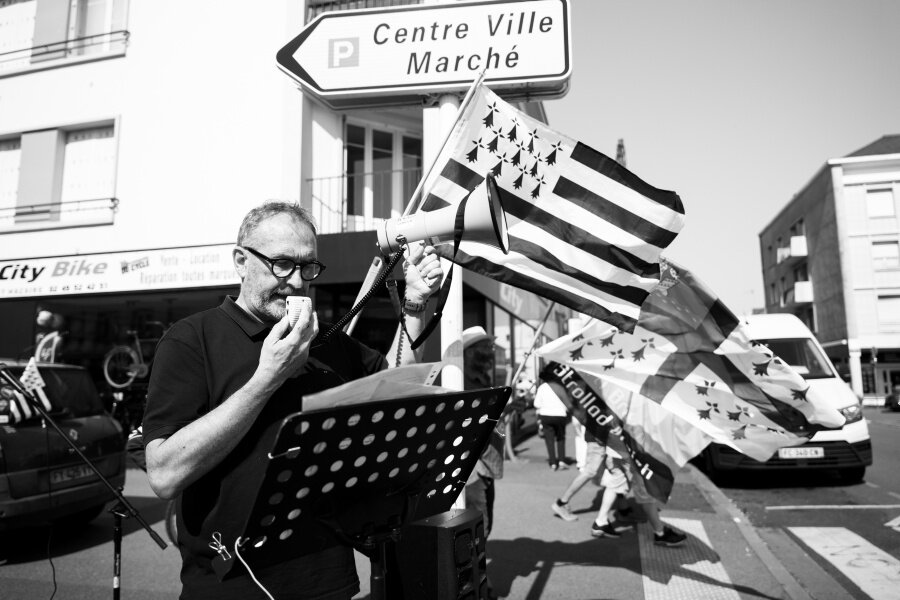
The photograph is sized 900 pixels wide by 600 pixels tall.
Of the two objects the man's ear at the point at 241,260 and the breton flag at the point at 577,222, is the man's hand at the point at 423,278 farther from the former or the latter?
the breton flag at the point at 577,222

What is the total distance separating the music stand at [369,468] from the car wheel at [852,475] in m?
9.24

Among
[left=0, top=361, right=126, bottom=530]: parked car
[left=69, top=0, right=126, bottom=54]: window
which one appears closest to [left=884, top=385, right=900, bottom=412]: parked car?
[left=0, top=361, right=126, bottom=530]: parked car

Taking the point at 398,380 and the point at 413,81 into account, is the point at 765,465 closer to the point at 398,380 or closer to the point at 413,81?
the point at 413,81

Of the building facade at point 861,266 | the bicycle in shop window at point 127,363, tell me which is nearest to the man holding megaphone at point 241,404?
the bicycle in shop window at point 127,363

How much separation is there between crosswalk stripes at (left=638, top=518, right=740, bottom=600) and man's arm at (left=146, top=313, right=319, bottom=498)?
12.6 feet

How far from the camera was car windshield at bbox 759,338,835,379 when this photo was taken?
356 inches

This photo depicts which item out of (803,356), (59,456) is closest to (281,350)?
(59,456)

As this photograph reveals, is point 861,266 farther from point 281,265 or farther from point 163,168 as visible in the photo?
point 281,265

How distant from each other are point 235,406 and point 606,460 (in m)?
5.14

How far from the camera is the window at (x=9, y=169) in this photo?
12.7 m

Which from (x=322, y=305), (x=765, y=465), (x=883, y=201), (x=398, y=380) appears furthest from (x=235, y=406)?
(x=883, y=201)

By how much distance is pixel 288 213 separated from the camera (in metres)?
2.08

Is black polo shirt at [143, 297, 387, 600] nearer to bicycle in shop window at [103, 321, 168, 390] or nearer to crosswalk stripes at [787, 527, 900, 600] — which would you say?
crosswalk stripes at [787, 527, 900, 600]

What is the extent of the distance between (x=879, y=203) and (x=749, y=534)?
41785 millimetres
